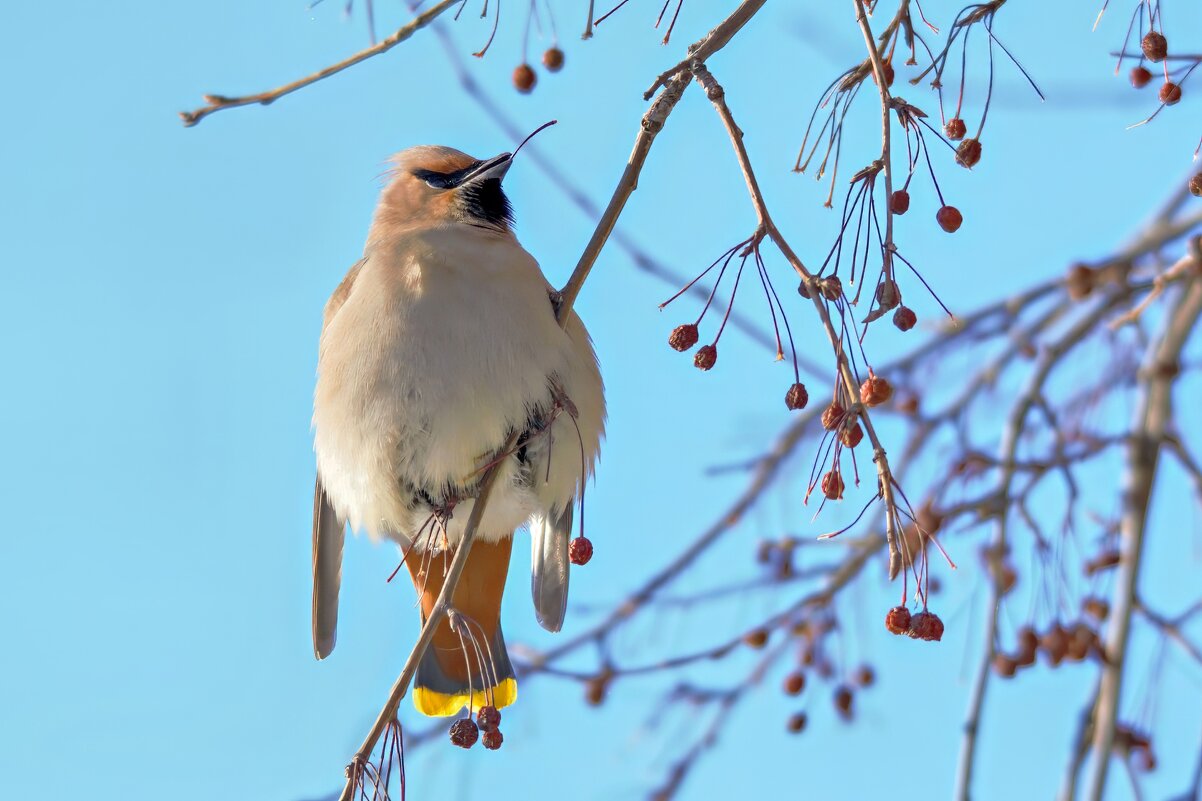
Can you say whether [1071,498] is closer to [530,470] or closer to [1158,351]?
[1158,351]

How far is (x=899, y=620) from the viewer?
9.23ft

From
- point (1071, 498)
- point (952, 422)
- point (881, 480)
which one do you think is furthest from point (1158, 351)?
point (881, 480)

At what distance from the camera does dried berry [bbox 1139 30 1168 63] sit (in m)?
3.08

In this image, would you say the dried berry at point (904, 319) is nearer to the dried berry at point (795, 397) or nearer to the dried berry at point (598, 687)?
the dried berry at point (795, 397)

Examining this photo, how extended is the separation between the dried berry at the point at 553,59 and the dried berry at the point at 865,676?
1.80 meters

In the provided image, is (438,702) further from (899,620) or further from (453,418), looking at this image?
(899,620)

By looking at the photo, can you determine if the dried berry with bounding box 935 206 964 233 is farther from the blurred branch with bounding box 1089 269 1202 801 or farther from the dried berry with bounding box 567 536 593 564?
the dried berry with bounding box 567 536 593 564

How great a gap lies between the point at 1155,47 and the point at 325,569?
2.63m

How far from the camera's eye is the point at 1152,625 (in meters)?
2.97

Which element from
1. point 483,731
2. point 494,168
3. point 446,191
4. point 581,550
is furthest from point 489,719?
point 446,191

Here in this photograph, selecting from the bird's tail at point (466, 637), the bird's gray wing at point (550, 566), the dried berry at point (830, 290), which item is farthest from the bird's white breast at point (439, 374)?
the dried berry at point (830, 290)

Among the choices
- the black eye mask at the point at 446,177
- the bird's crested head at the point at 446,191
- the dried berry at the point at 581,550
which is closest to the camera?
the dried berry at the point at 581,550

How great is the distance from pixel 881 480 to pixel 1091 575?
3.98 ft

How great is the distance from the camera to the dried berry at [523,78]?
10.9 feet
